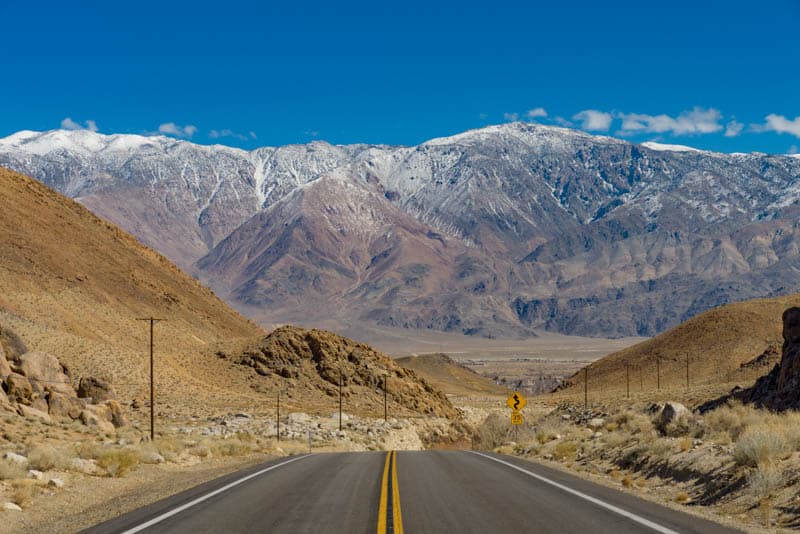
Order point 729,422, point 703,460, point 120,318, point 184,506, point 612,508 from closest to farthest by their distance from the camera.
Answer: point 612,508 → point 184,506 → point 703,460 → point 729,422 → point 120,318

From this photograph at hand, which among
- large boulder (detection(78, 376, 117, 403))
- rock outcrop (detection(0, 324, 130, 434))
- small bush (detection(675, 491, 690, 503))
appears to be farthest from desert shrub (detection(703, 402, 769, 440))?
large boulder (detection(78, 376, 117, 403))

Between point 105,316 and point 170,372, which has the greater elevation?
point 105,316

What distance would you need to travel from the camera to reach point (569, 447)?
2786 cm

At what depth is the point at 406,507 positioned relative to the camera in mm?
14625

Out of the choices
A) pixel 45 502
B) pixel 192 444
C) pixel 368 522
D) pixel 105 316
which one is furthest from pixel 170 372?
pixel 368 522

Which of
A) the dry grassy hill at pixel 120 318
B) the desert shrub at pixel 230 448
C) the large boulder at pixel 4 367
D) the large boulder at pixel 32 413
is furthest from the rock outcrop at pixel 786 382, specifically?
the large boulder at pixel 4 367

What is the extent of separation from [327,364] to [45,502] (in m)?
69.2

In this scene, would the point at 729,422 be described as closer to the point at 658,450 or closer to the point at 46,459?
the point at 658,450

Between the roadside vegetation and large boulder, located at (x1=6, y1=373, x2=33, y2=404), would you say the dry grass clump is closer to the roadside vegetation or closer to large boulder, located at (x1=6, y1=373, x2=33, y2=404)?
the roadside vegetation

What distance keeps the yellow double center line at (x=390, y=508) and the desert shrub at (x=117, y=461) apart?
22.9 feet

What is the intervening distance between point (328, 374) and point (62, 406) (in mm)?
49932

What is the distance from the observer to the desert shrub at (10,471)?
17.5m

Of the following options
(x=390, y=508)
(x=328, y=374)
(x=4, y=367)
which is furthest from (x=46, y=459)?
(x=328, y=374)

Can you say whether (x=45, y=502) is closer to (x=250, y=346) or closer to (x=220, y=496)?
(x=220, y=496)
